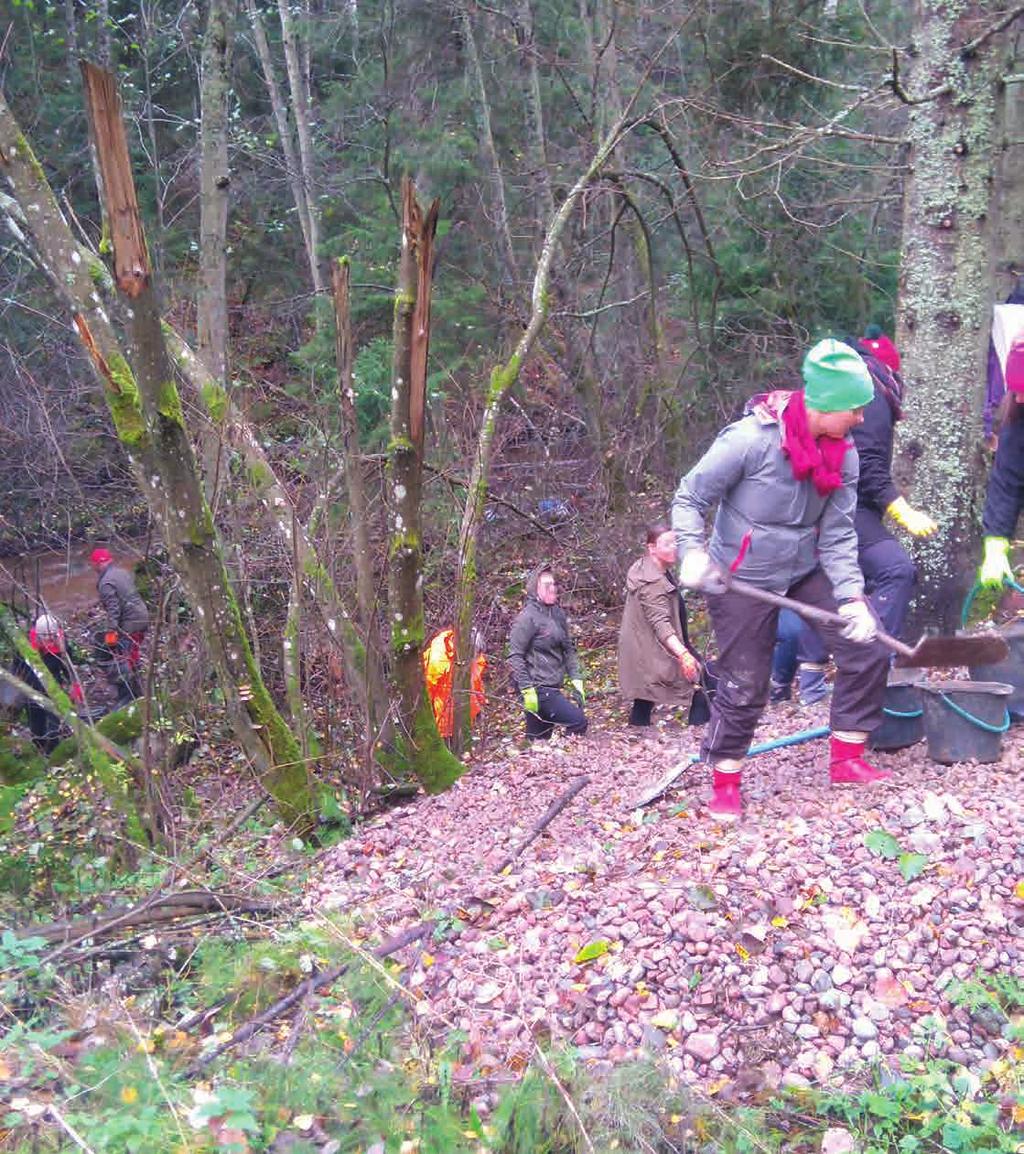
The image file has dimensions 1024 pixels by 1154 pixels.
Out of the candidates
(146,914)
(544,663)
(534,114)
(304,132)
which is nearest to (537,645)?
(544,663)

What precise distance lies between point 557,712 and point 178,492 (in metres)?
3.70

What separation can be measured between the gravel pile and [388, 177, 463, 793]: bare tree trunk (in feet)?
3.98

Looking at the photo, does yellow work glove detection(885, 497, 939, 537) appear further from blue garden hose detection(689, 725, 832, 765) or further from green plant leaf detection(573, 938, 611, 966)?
green plant leaf detection(573, 938, 611, 966)

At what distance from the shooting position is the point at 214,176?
10562 mm

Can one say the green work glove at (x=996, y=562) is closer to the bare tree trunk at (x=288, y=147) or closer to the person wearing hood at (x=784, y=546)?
the person wearing hood at (x=784, y=546)

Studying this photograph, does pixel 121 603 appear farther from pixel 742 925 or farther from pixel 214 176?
pixel 742 925

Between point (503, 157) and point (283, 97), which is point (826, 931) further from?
point (283, 97)

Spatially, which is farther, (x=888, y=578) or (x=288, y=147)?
(x=288, y=147)

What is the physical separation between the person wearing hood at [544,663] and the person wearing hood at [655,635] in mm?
454

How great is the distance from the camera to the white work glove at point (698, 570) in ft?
14.2

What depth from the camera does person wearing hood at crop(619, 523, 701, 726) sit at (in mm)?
7547

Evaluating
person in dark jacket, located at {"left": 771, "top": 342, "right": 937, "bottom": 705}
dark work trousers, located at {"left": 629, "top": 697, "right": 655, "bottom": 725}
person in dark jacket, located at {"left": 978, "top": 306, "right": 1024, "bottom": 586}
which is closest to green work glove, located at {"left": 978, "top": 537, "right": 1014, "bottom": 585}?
person in dark jacket, located at {"left": 978, "top": 306, "right": 1024, "bottom": 586}

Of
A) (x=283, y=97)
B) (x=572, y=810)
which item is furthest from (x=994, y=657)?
(x=283, y=97)

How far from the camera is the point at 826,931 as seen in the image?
3.77 metres
